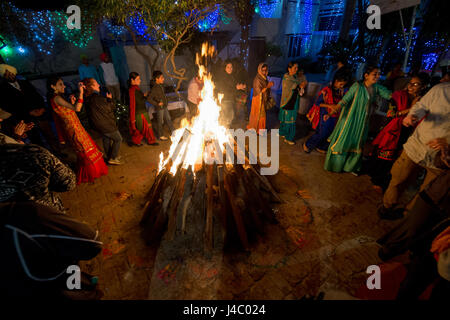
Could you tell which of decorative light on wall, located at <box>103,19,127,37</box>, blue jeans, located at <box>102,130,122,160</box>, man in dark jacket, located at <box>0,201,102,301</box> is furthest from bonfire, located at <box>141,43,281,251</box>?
decorative light on wall, located at <box>103,19,127,37</box>

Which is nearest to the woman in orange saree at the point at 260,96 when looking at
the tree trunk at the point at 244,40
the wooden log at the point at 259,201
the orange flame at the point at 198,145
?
the orange flame at the point at 198,145

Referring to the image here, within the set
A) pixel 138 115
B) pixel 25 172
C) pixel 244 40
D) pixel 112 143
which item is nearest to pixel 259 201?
pixel 25 172

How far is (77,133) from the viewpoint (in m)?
4.52

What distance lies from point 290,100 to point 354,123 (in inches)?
89.8

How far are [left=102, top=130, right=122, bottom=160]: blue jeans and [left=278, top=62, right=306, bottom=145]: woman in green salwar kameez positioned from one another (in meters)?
4.91

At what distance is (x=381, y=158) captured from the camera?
4.79 m

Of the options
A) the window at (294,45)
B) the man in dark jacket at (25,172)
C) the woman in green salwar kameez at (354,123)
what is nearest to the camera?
the man in dark jacket at (25,172)

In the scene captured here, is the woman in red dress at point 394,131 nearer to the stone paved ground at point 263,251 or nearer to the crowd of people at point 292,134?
the crowd of people at point 292,134

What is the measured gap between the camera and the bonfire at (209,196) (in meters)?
3.53

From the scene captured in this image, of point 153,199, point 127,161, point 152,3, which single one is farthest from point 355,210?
point 152,3

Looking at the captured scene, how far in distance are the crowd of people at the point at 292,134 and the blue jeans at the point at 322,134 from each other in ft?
0.09

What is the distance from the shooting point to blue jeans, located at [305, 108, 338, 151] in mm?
5957

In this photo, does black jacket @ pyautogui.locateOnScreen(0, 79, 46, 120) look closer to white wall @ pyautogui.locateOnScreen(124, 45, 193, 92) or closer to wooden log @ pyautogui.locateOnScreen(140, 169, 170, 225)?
wooden log @ pyautogui.locateOnScreen(140, 169, 170, 225)

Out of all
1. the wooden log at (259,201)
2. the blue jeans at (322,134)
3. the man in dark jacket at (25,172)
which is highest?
the man in dark jacket at (25,172)
